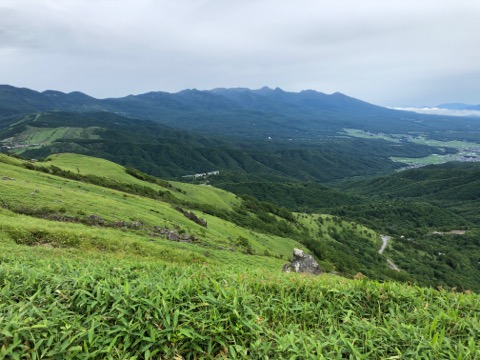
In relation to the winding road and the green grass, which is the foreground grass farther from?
the winding road

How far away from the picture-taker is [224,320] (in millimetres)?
6836

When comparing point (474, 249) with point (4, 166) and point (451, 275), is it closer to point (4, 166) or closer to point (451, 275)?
point (451, 275)

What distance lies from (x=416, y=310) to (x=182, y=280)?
20.6 ft

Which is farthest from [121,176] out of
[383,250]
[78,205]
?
[383,250]

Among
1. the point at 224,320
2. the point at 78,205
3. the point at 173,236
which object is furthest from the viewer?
the point at 173,236

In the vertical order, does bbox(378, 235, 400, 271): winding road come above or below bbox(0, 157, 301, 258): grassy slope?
below

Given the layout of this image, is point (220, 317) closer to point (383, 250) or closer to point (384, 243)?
point (383, 250)

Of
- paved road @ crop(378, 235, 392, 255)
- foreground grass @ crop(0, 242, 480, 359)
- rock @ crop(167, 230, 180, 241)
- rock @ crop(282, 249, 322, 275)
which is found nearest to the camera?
foreground grass @ crop(0, 242, 480, 359)

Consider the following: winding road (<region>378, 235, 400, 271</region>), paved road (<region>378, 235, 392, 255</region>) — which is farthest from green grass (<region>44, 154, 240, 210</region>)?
paved road (<region>378, 235, 392, 255</region>)

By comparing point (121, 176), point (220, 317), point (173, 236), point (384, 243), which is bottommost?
point (384, 243)

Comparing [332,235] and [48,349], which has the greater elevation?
[48,349]

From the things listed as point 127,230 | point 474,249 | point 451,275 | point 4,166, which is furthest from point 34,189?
point 474,249

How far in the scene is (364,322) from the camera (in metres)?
7.47

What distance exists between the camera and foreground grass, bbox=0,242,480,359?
20.0ft
